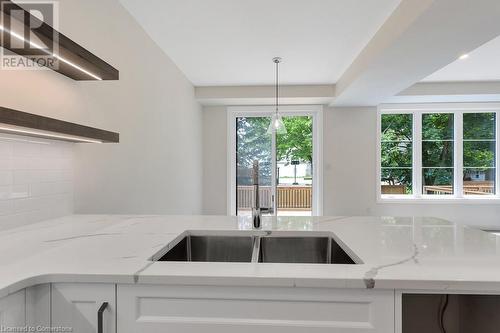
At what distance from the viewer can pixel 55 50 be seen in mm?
1141

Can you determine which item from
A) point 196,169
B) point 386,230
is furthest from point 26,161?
point 196,169

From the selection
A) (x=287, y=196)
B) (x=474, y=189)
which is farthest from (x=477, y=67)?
(x=287, y=196)

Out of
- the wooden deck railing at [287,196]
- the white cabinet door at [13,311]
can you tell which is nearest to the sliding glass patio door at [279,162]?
the wooden deck railing at [287,196]

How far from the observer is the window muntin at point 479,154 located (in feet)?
16.9

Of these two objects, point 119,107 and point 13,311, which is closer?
point 13,311

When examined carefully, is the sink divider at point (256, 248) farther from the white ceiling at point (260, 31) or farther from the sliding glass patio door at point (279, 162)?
the sliding glass patio door at point (279, 162)

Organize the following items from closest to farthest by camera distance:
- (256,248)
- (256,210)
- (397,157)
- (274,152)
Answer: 1. (256,248)
2. (256,210)
3. (397,157)
4. (274,152)

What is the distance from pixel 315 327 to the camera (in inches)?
31.6

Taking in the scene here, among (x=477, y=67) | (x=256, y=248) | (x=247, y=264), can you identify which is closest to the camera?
(x=247, y=264)

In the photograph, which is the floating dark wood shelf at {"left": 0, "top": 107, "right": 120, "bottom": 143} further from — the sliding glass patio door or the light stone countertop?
the sliding glass patio door

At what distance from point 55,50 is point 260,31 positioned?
2.03 m

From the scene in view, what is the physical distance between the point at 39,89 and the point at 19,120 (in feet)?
1.78

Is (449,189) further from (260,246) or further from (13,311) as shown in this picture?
(13,311)

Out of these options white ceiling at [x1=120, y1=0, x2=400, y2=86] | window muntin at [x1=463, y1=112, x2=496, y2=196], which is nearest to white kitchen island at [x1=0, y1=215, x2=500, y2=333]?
white ceiling at [x1=120, y1=0, x2=400, y2=86]
